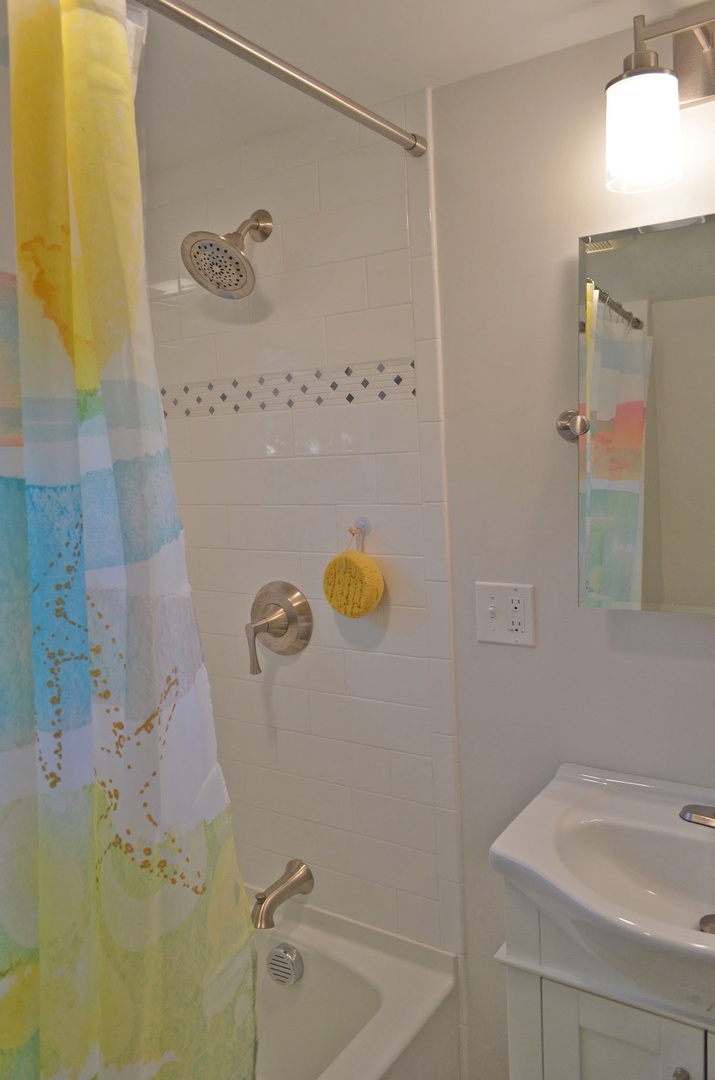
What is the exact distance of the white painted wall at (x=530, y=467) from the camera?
1.52 m

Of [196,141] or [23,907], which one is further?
[196,141]

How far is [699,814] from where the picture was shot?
1440 mm

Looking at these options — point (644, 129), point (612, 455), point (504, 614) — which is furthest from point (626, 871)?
point (644, 129)

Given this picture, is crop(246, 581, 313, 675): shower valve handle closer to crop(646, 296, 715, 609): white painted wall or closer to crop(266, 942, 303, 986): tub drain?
crop(266, 942, 303, 986): tub drain

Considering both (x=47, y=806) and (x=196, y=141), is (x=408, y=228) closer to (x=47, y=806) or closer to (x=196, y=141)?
(x=196, y=141)

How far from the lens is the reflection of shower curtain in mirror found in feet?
4.97

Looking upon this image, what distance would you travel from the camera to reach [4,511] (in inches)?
29.1

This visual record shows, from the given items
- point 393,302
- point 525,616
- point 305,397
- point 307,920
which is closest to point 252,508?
point 305,397

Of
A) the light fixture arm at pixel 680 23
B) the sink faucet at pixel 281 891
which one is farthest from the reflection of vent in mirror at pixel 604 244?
the sink faucet at pixel 281 891

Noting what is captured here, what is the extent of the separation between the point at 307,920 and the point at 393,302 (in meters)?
1.48

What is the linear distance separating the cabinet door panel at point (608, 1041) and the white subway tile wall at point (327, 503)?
46 cm

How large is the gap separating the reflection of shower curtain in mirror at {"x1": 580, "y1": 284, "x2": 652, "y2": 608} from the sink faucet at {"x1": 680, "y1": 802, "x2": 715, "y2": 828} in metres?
0.37

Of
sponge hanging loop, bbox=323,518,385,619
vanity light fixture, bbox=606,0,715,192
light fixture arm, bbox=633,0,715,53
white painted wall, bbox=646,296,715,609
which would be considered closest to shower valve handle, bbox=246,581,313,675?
sponge hanging loop, bbox=323,518,385,619

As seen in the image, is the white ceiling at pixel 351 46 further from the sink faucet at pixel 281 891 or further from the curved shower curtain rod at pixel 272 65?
the sink faucet at pixel 281 891
